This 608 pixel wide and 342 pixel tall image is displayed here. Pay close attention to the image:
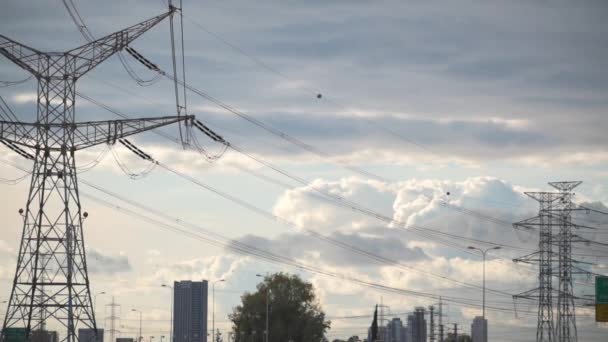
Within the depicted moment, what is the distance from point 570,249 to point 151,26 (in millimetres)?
90976

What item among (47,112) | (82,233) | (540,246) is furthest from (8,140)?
(540,246)

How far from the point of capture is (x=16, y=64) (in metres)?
84.9

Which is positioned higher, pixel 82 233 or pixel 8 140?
pixel 8 140

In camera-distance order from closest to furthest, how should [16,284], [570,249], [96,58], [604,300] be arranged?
[16,284] < [96,58] < [604,300] < [570,249]

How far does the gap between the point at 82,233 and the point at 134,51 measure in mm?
15798

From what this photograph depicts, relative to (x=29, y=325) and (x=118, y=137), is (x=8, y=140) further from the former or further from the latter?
(x=29, y=325)

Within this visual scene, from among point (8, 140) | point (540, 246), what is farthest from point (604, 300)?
point (8, 140)

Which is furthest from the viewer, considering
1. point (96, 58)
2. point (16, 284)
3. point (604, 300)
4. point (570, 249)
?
point (570, 249)

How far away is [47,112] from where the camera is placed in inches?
3346

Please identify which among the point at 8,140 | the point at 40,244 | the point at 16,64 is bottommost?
the point at 40,244

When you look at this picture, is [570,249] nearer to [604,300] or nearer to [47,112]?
[604,300]

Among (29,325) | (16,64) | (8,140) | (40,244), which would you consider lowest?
(29,325)

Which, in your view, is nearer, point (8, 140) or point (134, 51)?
point (8, 140)

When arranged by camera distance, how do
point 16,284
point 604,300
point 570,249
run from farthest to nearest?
point 570,249
point 604,300
point 16,284
